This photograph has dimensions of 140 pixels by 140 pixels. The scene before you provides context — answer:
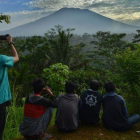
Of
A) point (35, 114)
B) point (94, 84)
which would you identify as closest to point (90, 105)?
point (94, 84)

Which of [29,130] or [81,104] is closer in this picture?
[29,130]

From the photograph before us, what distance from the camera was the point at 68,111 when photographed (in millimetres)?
3203

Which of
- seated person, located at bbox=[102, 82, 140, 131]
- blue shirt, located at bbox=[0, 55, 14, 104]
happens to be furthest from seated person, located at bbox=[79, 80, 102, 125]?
blue shirt, located at bbox=[0, 55, 14, 104]

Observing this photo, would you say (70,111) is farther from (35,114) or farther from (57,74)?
(57,74)

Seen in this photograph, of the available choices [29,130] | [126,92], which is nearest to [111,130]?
[126,92]

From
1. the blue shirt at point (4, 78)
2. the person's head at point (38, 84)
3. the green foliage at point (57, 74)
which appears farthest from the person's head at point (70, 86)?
the green foliage at point (57, 74)

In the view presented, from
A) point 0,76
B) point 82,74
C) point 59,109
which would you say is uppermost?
point 0,76

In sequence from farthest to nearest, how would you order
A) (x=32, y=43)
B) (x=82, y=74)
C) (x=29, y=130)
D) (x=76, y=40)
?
1. (x=76, y=40)
2. (x=32, y=43)
3. (x=82, y=74)
4. (x=29, y=130)

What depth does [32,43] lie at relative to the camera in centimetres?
2339

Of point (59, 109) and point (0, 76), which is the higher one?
point (0, 76)

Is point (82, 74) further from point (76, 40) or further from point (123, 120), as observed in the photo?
point (76, 40)

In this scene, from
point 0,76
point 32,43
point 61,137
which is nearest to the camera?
point 0,76

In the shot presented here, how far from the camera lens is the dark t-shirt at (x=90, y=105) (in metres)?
3.40

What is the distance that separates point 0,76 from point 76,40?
3042 inches
